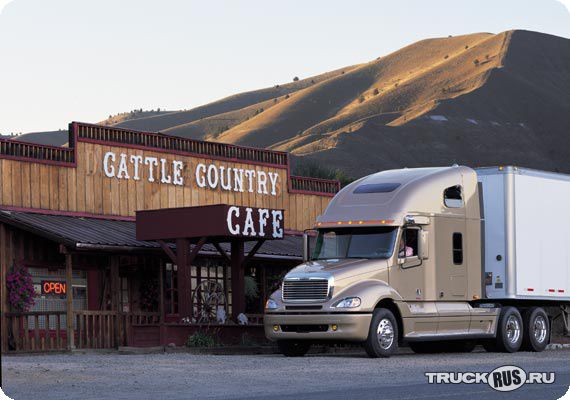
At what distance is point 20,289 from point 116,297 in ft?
9.53

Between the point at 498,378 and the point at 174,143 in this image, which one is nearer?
the point at 498,378

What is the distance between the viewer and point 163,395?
1642cm

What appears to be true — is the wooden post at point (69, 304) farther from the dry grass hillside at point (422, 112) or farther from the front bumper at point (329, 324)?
the dry grass hillside at point (422, 112)

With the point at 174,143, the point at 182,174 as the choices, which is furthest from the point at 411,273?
the point at 174,143

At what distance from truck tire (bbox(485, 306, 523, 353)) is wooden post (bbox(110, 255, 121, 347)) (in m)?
9.42

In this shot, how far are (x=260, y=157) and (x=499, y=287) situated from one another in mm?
13249

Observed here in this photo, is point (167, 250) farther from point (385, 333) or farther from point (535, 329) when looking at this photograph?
point (535, 329)

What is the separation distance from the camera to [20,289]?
2953 centimetres

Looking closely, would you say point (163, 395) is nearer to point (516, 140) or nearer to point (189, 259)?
point (189, 259)

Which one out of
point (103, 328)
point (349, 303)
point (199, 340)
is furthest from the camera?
point (103, 328)

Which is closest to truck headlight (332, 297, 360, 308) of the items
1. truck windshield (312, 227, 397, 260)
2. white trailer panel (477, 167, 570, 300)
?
truck windshield (312, 227, 397, 260)

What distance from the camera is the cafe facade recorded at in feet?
96.6

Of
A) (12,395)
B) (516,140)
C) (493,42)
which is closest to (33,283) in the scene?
(12,395)

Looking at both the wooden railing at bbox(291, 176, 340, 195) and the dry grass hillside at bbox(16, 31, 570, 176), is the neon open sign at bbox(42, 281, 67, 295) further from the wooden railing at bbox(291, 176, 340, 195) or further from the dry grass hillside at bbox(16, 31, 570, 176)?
the dry grass hillside at bbox(16, 31, 570, 176)
